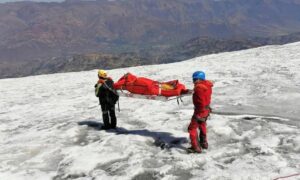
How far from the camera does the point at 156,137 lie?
39.3 feet

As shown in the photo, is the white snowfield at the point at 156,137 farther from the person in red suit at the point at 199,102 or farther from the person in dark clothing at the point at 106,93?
the person in dark clothing at the point at 106,93

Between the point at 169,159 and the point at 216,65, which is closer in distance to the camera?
the point at 169,159

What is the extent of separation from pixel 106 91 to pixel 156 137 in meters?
2.35

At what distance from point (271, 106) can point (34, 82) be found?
20.5 meters

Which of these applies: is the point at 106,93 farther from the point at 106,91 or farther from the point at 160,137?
the point at 160,137

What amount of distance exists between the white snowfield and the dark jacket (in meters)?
1.09

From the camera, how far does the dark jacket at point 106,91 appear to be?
41.8 feet

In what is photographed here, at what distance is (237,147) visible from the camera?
10672 mm

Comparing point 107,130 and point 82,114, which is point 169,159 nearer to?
point 107,130

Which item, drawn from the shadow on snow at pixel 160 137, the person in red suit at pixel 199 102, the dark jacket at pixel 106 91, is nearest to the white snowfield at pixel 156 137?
the shadow on snow at pixel 160 137

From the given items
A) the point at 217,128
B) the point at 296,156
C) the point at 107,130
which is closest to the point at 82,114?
the point at 107,130

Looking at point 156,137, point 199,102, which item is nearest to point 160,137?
point 156,137

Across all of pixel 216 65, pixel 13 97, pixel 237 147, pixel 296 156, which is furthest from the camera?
pixel 216 65

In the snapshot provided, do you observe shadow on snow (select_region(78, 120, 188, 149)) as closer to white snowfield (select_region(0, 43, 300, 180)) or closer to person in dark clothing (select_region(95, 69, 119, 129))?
white snowfield (select_region(0, 43, 300, 180))
